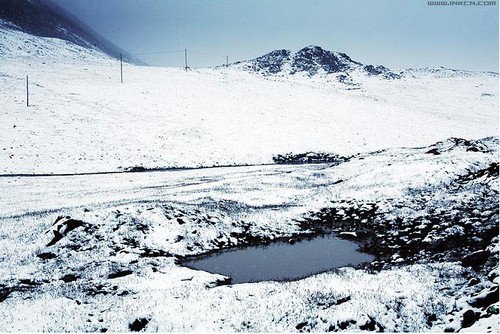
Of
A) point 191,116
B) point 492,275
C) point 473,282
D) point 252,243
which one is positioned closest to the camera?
point 492,275

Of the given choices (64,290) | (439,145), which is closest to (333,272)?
(64,290)

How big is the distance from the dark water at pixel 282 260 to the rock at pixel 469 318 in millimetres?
6542

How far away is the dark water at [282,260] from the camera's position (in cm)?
1611

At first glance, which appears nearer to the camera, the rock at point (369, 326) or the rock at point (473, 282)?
the rock at point (369, 326)

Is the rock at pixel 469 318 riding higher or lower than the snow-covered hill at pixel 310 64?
lower

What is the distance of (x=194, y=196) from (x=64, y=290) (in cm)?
1293

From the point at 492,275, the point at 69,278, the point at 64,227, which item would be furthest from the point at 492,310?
the point at 64,227

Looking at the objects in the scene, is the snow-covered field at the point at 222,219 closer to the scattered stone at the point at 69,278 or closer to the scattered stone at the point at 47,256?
the scattered stone at the point at 69,278

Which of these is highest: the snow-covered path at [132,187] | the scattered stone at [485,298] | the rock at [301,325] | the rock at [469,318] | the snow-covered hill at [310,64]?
the snow-covered hill at [310,64]

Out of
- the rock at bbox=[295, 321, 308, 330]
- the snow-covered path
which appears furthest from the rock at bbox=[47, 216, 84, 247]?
the rock at bbox=[295, 321, 308, 330]

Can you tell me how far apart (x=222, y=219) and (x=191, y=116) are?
43.9 m

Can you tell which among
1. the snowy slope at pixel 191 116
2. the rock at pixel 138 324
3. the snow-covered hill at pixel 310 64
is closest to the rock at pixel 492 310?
the rock at pixel 138 324

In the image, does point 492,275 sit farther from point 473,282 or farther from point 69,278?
point 69,278

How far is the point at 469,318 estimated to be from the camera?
10.2m
